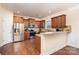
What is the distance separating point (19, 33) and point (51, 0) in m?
5.98

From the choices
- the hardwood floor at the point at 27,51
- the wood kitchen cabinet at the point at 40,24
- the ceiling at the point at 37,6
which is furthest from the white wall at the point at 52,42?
the wood kitchen cabinet at the point at 40,24

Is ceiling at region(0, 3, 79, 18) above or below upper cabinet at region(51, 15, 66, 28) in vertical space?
above

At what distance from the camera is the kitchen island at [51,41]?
3834 mm

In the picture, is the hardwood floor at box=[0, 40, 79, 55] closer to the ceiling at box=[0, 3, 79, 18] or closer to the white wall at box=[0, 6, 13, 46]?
the white wall at box=[0, 6, 13, 46]

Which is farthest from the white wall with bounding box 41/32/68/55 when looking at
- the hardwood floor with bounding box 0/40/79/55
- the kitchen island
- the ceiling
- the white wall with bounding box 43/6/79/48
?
the ceiling

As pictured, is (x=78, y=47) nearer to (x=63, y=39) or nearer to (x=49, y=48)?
(x=63, y=39)

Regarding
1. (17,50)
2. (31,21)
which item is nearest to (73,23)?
(17,50)

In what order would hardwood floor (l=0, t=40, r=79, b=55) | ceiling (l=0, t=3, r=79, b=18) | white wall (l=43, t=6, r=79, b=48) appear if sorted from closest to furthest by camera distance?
hardwood floor (l=0, t=40, r=79, b=55), ceiling (l=0, t=3, r=79, b=18), white wall (l=43, t=6, r=79, b=48)

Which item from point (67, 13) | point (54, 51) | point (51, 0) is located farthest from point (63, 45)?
point (51, 0)

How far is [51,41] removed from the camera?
166 inches

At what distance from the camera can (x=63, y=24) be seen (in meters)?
5.72

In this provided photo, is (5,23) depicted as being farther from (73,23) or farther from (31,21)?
(73,23)

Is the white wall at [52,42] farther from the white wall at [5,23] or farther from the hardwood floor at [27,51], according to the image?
the white wall at [5,23]

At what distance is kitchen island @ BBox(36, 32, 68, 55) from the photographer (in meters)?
3.83
